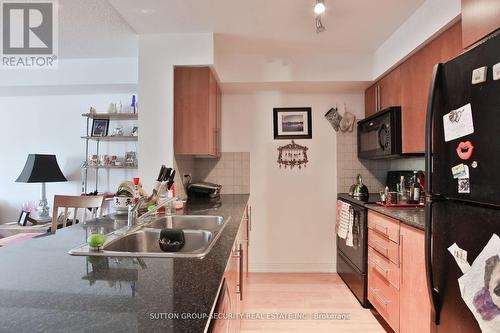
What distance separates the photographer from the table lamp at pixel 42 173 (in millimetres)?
2795

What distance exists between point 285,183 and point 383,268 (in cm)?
144

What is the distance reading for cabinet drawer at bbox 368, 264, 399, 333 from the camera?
179 cm

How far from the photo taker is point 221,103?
10.3 ft

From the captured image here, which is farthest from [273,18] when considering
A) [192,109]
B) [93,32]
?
[93,32]

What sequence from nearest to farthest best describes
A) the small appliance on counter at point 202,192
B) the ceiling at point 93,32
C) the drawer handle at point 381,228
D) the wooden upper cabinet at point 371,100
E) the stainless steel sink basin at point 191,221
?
the stainless steel sink basin at point 191,221
the drawer handle at point 381,228
the ceiling at point 93,32
the small appliance on counter at point 202,192
the wooden upper cabinet at point 371,100

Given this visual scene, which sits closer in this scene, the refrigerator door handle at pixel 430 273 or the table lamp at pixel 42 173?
the refrigerator door handle at pixel 430 273

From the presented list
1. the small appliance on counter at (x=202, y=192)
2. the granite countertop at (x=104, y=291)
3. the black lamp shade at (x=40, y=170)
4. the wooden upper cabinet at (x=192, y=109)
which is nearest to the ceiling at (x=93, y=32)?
the wooden upper cabinet at (x=192, y=109)

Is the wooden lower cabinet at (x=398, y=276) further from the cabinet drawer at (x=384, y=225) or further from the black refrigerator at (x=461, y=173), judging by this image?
the black refrigerator at (x=461, y=173)

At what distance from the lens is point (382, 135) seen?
7.95 ft

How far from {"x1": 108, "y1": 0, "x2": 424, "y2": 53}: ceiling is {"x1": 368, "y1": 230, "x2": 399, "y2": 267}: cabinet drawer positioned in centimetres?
170

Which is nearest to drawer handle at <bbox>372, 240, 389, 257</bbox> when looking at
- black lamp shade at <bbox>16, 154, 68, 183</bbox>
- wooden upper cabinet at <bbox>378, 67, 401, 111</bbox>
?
wooden upper cabinet at <bbox>378, 67, 401, 111</bbox>

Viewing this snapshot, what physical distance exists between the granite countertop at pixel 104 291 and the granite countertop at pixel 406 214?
3.83ft

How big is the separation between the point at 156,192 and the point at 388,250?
1.64 metres

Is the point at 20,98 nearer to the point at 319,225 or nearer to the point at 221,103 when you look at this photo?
the point at 221,103
